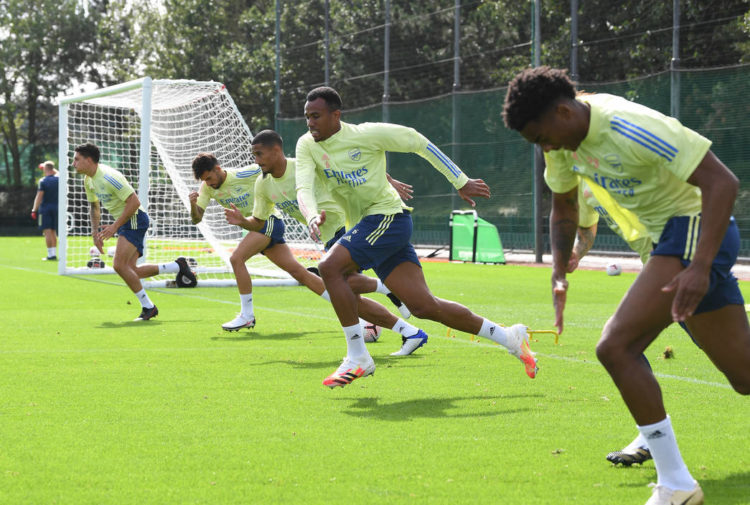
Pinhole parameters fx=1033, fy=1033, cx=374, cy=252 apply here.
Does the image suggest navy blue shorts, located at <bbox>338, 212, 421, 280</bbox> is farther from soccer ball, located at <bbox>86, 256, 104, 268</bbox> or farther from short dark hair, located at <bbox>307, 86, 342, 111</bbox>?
soccer ball, located at <bbox>86, 256, 104, 268</bbox>

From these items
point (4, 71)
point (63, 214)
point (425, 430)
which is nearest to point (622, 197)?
point (425, 430)

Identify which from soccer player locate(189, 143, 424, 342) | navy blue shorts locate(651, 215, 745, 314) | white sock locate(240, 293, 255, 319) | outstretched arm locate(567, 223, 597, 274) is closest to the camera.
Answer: navy blue shorts locate(651, 215, 745, 314)

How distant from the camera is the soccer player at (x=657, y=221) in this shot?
4004 mm

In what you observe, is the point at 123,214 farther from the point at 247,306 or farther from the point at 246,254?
the point at 247,306

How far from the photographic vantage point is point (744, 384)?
4.54 m

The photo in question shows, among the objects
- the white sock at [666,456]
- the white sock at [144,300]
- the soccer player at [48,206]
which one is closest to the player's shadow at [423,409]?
the white sock at [666,456]

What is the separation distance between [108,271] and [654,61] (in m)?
16.1

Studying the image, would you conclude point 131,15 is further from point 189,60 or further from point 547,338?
point 547,338

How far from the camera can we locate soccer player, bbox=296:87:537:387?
281 inches

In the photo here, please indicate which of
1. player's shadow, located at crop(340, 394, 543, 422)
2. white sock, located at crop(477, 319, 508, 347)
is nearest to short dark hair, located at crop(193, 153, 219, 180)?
white sock, located at crop(477, 319, 508, 347)

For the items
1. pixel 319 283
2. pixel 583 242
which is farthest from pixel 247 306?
pixel 583 242

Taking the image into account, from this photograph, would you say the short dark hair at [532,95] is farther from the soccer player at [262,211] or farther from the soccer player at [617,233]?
the soccer player at [262,211]

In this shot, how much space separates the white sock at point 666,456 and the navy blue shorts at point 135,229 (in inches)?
366

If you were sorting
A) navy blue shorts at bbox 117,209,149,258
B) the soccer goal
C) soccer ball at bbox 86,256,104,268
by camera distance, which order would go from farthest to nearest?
soccer ball at bbox 86,256,104,268 < the soccer goal < navy blue shorts at bbox 117,209,149,258
